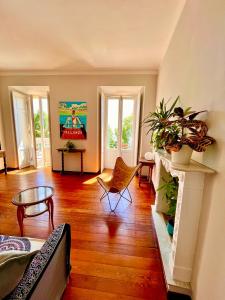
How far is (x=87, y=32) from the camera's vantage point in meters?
2.35

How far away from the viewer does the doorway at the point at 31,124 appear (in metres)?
4.62

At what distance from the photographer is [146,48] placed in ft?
9.06

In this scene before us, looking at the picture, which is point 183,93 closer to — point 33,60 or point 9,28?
point 9,28

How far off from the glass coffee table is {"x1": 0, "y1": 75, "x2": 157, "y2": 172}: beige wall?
2.26 m

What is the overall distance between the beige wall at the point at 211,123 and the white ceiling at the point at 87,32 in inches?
28.5

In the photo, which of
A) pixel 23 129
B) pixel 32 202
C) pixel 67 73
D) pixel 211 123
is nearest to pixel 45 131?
pixel 23 129

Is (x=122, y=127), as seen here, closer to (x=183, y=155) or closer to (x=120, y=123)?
(x=120, y=123)

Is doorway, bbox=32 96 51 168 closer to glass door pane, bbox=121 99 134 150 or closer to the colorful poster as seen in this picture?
the colorful poster

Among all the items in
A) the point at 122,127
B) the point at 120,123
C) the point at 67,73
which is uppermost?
the point at 67,73

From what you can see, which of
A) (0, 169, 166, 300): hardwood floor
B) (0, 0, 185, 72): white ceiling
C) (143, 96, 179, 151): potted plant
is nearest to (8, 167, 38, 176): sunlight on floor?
(0, 169, 166, 300): hardwood floor

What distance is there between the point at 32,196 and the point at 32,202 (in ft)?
0.70

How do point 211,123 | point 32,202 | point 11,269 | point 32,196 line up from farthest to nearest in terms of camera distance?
point 32,196, point 32,202, point 211,123, point 11,269

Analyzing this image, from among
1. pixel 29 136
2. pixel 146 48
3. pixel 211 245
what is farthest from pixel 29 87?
pixel 211 245

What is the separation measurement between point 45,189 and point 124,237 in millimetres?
1320
